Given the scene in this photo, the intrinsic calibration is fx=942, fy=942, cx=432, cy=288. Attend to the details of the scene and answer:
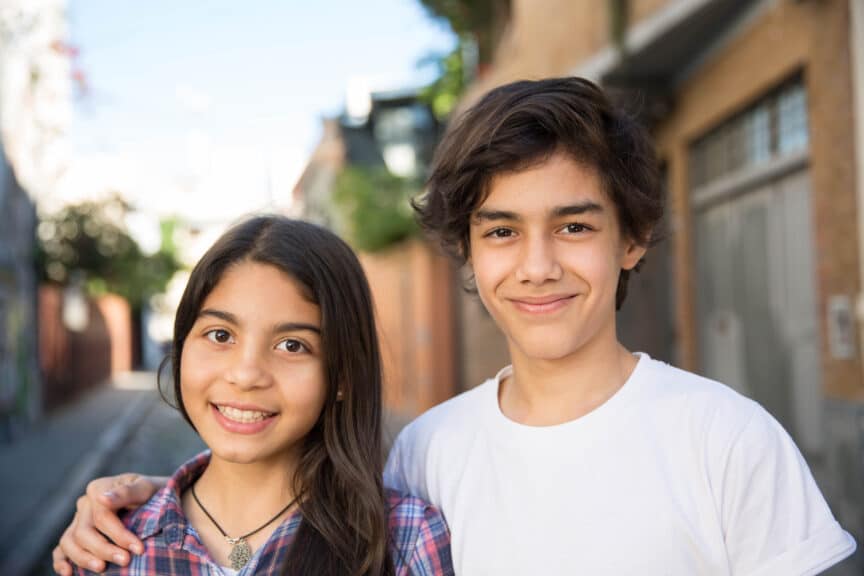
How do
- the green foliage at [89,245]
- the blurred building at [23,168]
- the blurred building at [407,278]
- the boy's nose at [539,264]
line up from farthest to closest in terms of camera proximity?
the green foliage at [89,245]
the blurred building at [407,278]
the blurred building at [23,168]
the boy's nose at [539,264]

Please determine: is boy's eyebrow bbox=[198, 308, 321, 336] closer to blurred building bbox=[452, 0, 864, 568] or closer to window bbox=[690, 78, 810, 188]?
blurred building bbox=[452, 0, 864, 568]

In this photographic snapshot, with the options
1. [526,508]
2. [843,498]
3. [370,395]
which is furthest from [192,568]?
[843,498]

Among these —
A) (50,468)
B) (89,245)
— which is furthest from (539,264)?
(89,245)

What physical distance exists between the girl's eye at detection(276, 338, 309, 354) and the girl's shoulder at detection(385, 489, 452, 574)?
45 cm

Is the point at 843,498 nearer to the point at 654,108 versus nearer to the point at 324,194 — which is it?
the point at 654,108

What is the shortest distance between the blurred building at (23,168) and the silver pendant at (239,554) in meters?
11.2

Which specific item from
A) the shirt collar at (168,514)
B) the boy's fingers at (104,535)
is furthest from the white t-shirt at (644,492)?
the boy's fingers at (104,535)

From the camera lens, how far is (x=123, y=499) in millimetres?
2455

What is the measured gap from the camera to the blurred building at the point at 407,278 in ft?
48.4

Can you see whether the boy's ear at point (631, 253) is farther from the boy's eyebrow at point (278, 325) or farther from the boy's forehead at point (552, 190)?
the boy's eyebrow at point (278, 325)

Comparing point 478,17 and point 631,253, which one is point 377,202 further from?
point 631,253

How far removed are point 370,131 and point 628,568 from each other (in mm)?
25992

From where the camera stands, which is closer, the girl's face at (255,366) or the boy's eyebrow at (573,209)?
the boy's eyebrow at (573,209)

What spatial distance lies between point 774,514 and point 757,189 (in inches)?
218
